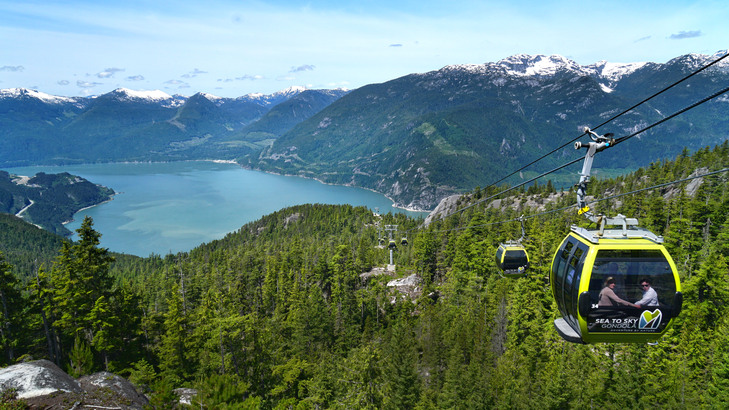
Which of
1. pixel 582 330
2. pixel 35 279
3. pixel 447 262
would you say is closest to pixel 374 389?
pixel 582 330

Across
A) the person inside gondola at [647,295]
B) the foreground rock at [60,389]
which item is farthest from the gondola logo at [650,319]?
the foreground rock at [60,389]

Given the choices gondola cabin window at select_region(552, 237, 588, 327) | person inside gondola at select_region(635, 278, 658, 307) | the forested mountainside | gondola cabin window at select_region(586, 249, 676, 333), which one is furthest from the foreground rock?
person inside gondola at select_region(635, 278, 658, 307)

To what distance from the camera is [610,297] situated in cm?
1059

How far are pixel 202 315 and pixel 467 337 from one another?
28.3m

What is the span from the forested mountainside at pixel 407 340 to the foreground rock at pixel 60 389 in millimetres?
1973

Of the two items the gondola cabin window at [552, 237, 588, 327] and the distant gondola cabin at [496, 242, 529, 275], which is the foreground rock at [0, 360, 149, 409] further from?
the distant gondola cabin at [496, 242, 529, 275]

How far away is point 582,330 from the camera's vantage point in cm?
1083

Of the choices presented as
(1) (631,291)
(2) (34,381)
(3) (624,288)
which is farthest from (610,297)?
(2) (34,381)

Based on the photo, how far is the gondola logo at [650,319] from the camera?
34.7 feet

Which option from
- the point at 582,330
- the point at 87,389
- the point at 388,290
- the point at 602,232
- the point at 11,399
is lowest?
the point at 388,290

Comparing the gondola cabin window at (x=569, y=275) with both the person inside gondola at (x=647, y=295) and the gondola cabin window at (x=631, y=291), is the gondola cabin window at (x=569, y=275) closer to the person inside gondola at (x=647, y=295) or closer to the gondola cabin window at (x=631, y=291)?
the gondola cabin window at (x=631, y=291)

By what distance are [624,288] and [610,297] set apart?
0.45 metres

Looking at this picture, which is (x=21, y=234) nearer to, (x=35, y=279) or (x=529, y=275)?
(x=35, y=279)

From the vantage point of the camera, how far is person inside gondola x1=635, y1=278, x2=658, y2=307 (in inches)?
411
